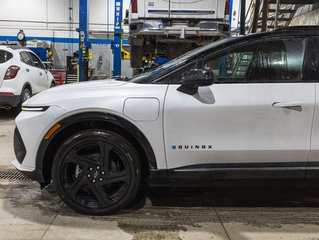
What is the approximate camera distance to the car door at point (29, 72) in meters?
8.87

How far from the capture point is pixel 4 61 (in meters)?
8.30

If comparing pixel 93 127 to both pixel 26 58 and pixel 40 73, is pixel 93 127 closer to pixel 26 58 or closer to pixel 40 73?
pixel 26 58

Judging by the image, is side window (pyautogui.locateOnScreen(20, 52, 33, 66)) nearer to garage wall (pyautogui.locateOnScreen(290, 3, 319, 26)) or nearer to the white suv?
the white suv

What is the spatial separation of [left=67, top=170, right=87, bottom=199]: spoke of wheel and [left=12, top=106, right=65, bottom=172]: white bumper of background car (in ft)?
1.20

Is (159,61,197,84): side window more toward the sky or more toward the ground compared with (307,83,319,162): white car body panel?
more toward the sky

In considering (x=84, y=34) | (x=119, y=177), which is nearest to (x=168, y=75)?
(x=119, y=177)

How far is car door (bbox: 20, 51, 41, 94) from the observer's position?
29.1 ft

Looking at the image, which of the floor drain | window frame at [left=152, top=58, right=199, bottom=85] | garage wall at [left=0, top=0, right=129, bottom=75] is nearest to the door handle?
window frame at [left=152, top=58, right=199, bottom=85]

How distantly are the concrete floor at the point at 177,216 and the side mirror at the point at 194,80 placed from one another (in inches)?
45.0

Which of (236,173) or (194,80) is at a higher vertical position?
(194,80)

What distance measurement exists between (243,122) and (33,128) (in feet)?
5.82

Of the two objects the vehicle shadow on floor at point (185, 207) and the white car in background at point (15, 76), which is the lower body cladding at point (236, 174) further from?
the white car in background at point (15, 76)

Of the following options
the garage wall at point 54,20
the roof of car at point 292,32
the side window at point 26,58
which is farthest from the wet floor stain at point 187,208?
the garage wall at point 54,20

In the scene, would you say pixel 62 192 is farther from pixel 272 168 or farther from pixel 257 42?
pixel 257 42
